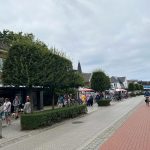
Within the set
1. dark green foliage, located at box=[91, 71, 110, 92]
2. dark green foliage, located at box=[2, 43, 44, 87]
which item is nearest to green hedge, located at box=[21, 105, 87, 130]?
dark green foliage, located at box=[2, 43, 44, 87]

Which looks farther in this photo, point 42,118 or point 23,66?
point 23,66

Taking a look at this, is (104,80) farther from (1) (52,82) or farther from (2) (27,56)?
(2) (27,56)

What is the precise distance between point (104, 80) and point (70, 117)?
870 inches

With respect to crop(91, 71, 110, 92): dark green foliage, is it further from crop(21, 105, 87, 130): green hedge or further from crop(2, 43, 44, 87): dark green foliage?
crop(2, 43, 44, 87): dark green foliage

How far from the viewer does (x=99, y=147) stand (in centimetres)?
1315

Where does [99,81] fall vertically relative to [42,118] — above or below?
above

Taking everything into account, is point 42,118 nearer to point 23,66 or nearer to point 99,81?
point 23,66

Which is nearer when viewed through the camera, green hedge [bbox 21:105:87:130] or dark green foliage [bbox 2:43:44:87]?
green hedge [bbox 21:105:87:130]

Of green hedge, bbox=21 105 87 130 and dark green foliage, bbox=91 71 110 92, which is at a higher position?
dark green foliage, bbox=91 71 110 92

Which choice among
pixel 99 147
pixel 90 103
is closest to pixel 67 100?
pixel 90 103

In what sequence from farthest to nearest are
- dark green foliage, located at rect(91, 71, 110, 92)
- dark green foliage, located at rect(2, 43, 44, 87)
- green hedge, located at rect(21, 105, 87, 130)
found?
dark green foliage, located at rect(91, 71, 110, 92) → dark green foliage, located at rect(2, 43, 44, 87) → green hedge, located at rect(21, 105, 87, 130)

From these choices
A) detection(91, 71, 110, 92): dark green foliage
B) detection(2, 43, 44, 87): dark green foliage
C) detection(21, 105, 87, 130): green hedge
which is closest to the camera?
detection(21, 105, 87, 130): green hedge

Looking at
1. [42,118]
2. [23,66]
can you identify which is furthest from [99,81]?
[42,118]

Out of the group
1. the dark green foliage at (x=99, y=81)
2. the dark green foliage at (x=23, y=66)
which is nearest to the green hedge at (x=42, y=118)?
the dark green foliage at (x=23, y=66)
